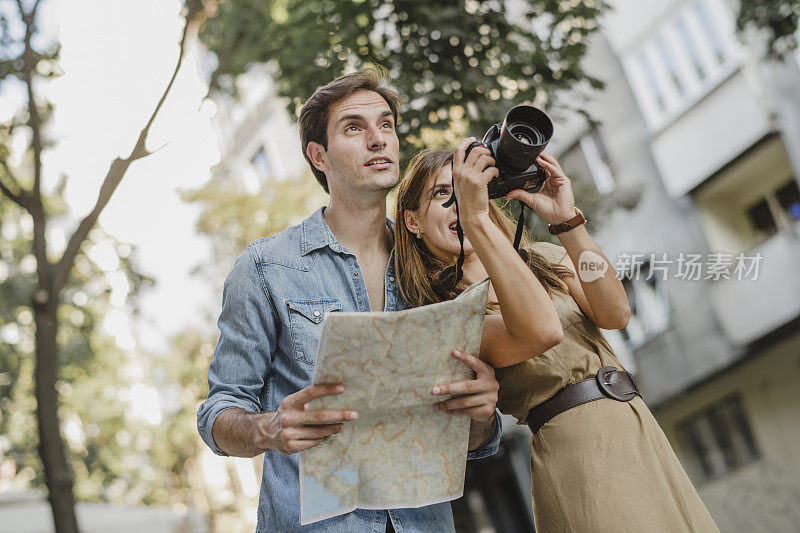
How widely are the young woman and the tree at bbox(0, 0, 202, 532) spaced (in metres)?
4.34

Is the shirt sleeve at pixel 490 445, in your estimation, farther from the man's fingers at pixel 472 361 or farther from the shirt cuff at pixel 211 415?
the shirt cuff at pixel 211 415

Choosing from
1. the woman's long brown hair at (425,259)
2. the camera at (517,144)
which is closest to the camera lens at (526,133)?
the camera at (517,144)

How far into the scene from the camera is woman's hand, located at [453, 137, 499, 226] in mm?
1992

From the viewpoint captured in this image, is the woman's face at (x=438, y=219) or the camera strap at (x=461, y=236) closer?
the camera strap at (x=461, y=236)

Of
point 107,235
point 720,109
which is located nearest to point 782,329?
point 720,109

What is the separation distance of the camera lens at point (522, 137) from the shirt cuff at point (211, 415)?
92 cm

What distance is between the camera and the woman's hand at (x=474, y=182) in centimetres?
199

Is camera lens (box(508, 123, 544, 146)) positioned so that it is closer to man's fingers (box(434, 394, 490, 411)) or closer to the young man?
the young man

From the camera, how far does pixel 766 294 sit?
36.6ft

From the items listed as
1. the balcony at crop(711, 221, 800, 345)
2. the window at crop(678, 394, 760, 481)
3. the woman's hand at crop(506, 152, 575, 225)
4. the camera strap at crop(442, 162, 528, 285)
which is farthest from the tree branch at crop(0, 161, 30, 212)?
the window at crop(678, 394, 760, 481)

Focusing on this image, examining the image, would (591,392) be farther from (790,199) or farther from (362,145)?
(790,199)

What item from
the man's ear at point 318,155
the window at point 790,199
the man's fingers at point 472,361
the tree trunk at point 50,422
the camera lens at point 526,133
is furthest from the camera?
the window at point 790,199

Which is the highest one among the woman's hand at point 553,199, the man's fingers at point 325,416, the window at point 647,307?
the window at point 647,307

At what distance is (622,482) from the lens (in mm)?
2039
